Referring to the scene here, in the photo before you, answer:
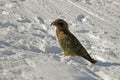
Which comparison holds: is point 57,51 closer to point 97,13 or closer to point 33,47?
point 33,47

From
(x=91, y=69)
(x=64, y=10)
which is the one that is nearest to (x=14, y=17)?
(x=64, y=10)

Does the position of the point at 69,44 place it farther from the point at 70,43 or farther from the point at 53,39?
the point at 53,39

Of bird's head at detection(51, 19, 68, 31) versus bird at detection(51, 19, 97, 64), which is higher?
bird's head at detection(51, 19, 68, 31)

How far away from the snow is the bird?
3.7 inches

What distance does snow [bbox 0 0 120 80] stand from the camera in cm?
439

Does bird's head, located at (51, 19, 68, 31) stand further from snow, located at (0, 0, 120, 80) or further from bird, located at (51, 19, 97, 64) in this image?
snow, located at (0, 0, 120, 80)

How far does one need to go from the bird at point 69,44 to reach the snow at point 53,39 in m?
0.09

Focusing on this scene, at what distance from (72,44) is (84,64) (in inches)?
13.3

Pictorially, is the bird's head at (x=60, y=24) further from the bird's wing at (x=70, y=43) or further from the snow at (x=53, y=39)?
the snow at (x=53, y=39)

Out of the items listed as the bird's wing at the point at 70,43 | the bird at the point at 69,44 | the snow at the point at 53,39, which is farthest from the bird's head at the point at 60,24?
the snow at the point at 53,39

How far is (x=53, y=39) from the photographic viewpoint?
636 centimetres

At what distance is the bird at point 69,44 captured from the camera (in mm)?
5309

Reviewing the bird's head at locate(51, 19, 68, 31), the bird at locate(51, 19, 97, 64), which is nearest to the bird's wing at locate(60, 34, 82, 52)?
the bird at locate(51, 19, 97, 64)

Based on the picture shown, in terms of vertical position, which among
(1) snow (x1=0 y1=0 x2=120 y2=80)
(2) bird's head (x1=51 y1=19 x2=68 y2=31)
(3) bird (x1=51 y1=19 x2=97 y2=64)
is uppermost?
(2) bird's head (x1=51 y1=19 x2=68 y2=31)
